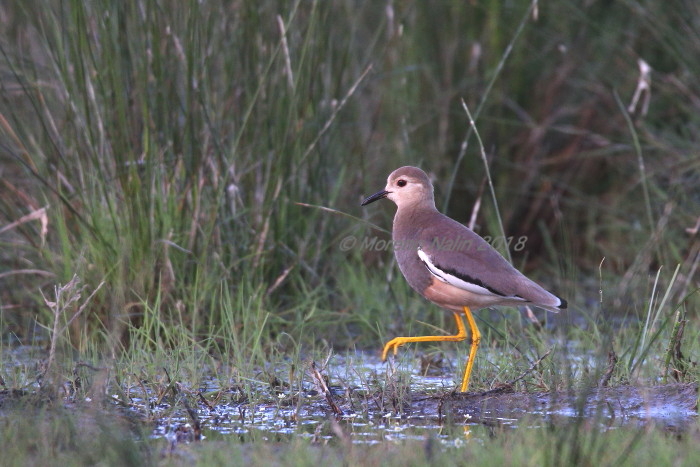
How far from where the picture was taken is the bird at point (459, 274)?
4.63 m

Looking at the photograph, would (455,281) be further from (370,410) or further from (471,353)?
(370,410)

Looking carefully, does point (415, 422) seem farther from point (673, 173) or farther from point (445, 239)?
point (673, 173)

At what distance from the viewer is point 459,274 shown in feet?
15.5

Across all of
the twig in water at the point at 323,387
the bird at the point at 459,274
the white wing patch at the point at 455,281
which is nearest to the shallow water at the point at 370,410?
the twig in water at the point at 323,387

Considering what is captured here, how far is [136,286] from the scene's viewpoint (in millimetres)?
5398

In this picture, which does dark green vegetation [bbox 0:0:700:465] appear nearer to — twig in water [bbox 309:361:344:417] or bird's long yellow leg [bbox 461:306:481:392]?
bird's long yellow leg [bbox 461:306:481:392]

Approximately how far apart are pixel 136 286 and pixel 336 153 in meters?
1.79

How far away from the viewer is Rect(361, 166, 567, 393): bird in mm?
4629

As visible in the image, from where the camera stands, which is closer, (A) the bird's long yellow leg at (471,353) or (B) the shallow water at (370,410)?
(B) the shallow water at (370,410)

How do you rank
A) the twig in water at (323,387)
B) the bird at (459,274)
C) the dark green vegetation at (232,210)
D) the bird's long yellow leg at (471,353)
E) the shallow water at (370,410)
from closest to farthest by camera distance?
1. the shallow water at (370,410)
2. the twig in water at (323,387)
3. the bird's long yellow leg at (471,353)
4. the bird at (459,274)
5. the dark green vegetation at (232,210)

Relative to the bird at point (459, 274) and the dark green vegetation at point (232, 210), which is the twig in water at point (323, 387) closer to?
the dark green vegetation at point (232, 210)

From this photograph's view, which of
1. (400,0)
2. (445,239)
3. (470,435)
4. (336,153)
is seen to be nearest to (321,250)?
(336,153)

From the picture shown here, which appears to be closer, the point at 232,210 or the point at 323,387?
the point at 323,387

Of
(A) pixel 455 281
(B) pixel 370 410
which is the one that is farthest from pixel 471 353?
(B) pixel 370 410
